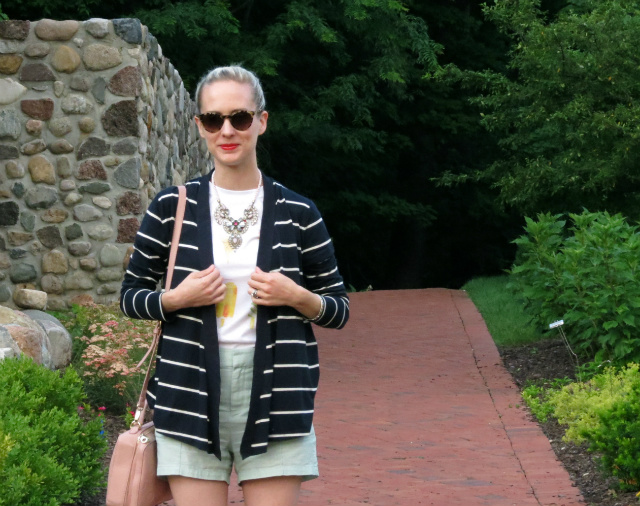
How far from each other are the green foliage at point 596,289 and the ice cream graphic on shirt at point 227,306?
5.38m

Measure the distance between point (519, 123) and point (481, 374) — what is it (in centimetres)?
708

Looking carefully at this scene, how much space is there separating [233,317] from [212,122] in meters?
0.56

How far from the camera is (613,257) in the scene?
8109mm

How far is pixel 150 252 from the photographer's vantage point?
3.09 m

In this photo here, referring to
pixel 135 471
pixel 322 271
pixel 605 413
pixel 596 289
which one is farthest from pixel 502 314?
pixel 135 471

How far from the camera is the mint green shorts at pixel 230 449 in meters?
2.97

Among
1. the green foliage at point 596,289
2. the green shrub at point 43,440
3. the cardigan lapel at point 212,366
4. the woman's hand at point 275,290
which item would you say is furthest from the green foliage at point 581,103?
the cardigan lapel at point 212,366

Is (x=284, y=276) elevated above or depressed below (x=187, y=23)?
above

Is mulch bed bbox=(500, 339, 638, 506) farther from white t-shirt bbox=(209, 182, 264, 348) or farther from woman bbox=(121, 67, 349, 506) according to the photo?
white t-shirt bbox=(209, 182, 264, 348)

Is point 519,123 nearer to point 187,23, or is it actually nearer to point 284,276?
point 187,23

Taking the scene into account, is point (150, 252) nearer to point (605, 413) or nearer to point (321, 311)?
point (321, 311)

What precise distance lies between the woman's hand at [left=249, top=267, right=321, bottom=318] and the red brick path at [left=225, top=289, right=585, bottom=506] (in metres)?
2.77

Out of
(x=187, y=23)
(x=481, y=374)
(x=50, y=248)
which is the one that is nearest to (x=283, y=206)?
(x=481, y=374)

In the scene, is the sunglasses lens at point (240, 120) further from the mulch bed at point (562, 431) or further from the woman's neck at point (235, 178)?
the mulch bed at point (562, 431)
